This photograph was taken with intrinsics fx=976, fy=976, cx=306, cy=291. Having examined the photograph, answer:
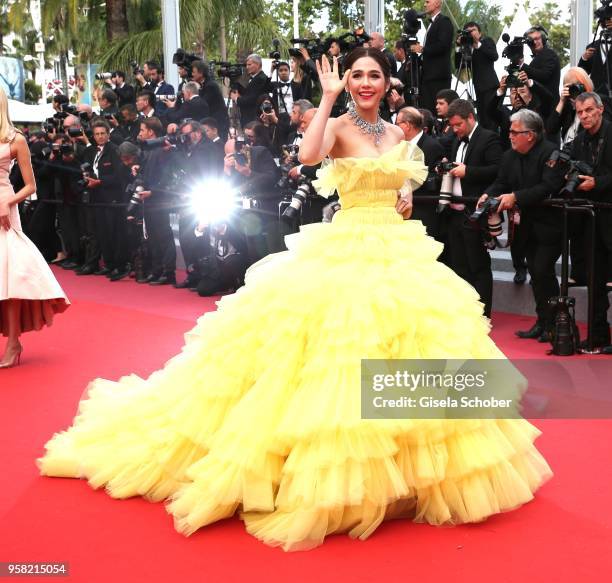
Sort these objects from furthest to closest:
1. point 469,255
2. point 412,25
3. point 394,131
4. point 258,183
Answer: point 412,25 < point 258,183 < point 469,255 < point 394,131

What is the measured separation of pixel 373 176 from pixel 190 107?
7984mm

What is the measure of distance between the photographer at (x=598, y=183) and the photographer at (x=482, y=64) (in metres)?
2.93

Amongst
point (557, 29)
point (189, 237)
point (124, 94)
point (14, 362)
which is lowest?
point (14, 362)

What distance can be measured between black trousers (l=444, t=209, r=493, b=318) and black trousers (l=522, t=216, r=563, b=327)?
433mm

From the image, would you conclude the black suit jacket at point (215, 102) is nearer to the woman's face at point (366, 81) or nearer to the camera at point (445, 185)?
the camera at point (445, 185)

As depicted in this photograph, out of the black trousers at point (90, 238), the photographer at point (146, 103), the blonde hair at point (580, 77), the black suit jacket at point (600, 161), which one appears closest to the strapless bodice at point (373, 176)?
the black suit jacket at point (600, 161)

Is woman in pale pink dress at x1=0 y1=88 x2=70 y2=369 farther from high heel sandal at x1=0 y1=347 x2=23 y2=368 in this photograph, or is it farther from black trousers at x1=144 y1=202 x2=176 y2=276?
black trousers at x1=144 y1=202 x2=176 y2=276

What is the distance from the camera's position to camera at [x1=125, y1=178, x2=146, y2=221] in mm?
10984

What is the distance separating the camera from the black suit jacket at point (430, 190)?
814 cm

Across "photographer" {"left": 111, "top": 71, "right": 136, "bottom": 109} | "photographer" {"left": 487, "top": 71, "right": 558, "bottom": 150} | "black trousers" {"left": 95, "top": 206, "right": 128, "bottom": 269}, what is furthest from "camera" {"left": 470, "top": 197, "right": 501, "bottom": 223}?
"photographer" {"left": 111, "top": 71, "right": 136, "bottom": 109}

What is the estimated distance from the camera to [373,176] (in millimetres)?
4195

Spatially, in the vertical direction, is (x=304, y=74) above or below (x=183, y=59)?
below

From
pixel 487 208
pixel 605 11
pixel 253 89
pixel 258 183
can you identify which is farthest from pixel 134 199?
pixel 605 11

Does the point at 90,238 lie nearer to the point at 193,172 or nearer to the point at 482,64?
the point at 193,172
